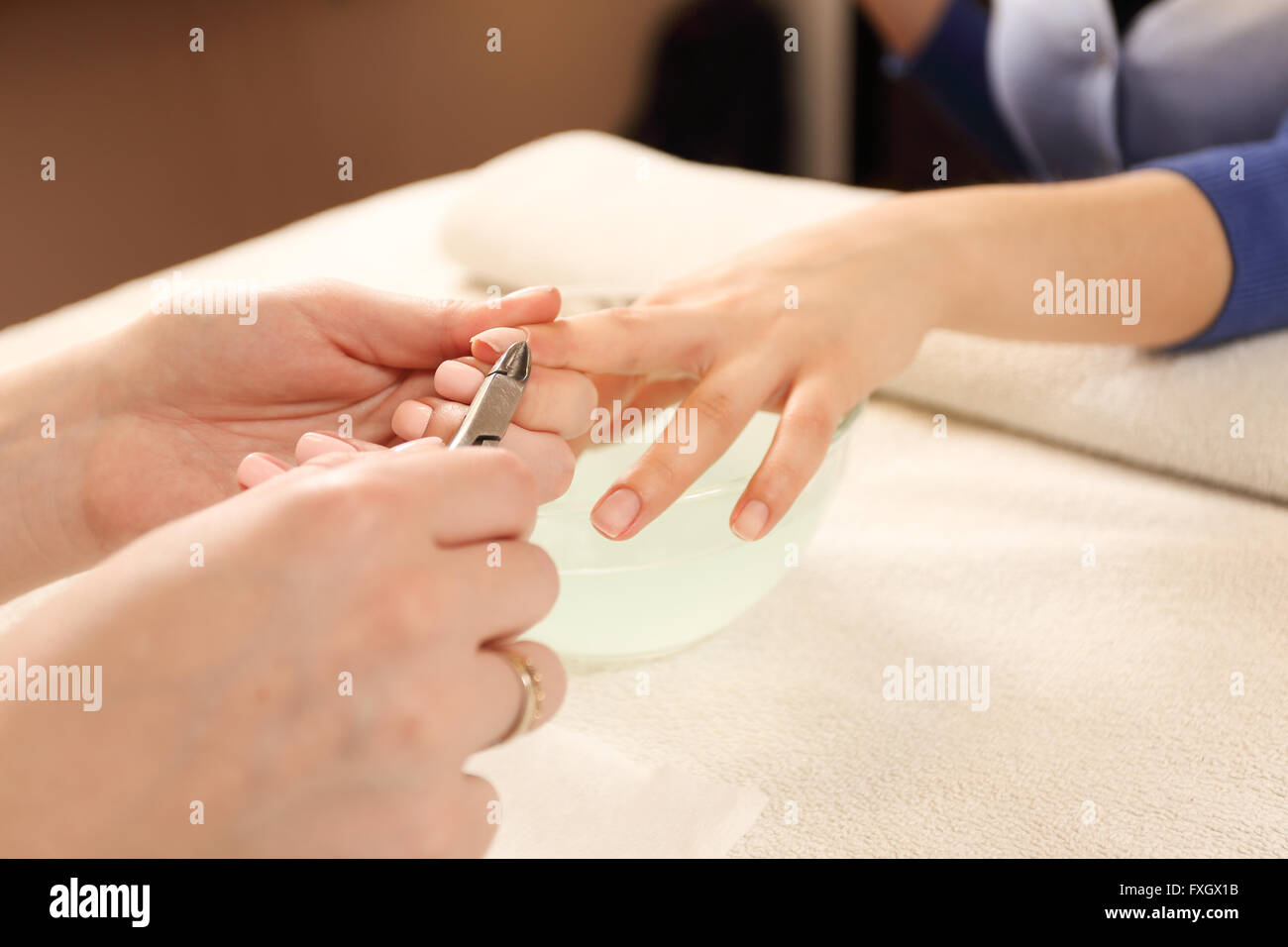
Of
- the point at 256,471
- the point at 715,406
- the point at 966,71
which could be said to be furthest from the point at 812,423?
the point at 966,71

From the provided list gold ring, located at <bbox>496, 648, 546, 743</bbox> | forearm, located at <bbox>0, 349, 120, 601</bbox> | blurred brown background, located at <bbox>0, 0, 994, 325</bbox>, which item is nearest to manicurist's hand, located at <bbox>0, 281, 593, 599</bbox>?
forearm, located at <bbox>0, 349, 120, 601</bbox>

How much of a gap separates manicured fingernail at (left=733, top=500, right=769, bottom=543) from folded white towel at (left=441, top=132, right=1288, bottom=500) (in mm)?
208

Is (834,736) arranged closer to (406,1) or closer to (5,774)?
(5,774)

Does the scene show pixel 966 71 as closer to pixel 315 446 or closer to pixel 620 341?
pixel 620 341

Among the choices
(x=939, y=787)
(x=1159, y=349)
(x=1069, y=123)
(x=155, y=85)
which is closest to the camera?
(x=939, y=787)

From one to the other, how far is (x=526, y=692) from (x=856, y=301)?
1.22 ft

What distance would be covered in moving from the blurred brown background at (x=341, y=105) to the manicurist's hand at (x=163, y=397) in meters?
1.64

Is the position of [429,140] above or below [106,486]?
above

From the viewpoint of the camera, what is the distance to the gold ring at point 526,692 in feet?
1.22

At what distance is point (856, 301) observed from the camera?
2.14 feet

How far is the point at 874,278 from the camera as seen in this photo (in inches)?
26.5

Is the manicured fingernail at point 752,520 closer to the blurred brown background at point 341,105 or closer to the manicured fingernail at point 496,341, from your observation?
the manicured fingernail at point 496,341
